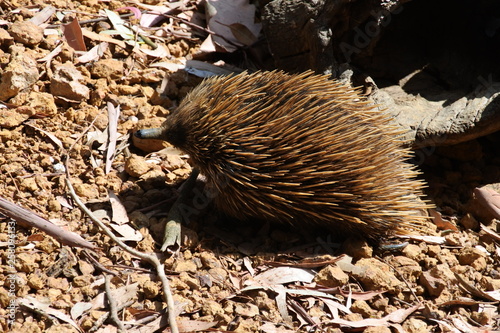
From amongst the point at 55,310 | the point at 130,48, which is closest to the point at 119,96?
the point at 130,48

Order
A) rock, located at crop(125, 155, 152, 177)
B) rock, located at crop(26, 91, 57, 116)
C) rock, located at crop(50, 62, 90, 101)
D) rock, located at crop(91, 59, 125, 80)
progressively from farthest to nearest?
rock, located at crop(91, 59, 125, 80)
rock, located at crop(50, 62, 90, 101)
rock, located at crop(26, 91, 57, 116)
rock, located at crop(125, 155, 152, 177)

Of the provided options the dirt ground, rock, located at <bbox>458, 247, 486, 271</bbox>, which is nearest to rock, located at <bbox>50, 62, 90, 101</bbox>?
the dirt ground

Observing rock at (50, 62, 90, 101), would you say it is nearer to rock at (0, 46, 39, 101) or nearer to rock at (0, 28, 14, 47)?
rock at (0, 46, 39, 101)

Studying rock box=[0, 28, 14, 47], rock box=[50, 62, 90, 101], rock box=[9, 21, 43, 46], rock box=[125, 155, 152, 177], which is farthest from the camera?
rock box=[9, 21, 43, 46]

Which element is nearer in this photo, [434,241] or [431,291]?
[431,291]

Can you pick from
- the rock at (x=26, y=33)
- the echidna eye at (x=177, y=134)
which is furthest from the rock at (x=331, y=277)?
the rock at (x=26, y=33)

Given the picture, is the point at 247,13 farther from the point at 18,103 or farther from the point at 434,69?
the point at 18,103

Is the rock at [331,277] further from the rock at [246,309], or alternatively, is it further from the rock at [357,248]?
the rock at [246,309]
